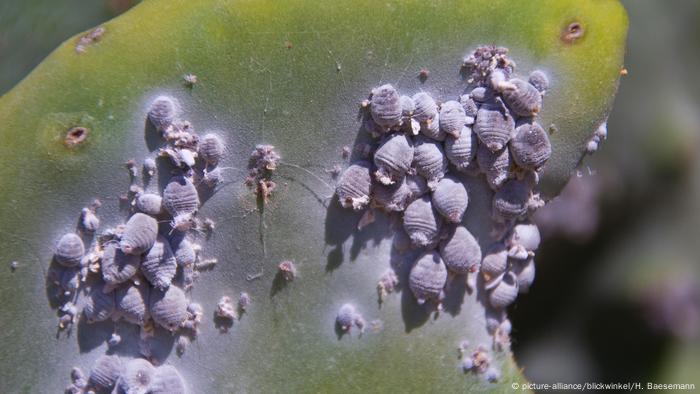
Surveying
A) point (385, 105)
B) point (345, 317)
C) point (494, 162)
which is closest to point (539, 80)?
point (494, 162)

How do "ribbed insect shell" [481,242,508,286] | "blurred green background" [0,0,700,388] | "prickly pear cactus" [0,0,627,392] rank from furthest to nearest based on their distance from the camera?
"blurred green background" [0,0,700,388] < "ribbed insect shell" [481,242,508,286] < "prickly pear cactus" [0,0,627,392]

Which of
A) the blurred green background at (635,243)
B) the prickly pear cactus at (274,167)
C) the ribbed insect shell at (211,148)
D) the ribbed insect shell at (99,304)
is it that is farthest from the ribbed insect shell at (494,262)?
the ribbed insect shell at (99,304)

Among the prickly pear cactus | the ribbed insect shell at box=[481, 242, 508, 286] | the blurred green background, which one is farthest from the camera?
the blurred green background

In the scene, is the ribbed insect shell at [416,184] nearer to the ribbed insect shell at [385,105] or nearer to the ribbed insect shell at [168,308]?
the ribbed insect shell at [385,105]

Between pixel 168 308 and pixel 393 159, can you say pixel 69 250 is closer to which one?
pixel 168 308

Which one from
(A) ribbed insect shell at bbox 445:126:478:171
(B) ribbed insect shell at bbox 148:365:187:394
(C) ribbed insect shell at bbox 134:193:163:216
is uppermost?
(A) ribbed insect shell at bbox 445:126:478:171

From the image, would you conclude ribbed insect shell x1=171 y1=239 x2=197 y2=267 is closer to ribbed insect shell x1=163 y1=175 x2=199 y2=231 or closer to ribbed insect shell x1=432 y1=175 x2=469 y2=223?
ribbed insect shell x1=163 y1=175 x2=199 y2=231

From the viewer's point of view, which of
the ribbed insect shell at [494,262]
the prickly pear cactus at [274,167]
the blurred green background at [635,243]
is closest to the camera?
the prickly pear cactus at [274,167]

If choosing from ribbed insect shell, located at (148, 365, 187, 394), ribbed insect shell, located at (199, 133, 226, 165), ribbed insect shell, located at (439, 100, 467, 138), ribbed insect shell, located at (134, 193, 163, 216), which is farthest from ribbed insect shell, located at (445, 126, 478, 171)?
ribbed insect shell, located at (148, 365, 187, 394)
